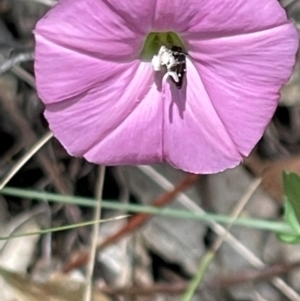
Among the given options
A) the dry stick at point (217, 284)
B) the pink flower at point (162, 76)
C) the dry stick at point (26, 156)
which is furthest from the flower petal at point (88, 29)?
the dry stick at point (217, 284)

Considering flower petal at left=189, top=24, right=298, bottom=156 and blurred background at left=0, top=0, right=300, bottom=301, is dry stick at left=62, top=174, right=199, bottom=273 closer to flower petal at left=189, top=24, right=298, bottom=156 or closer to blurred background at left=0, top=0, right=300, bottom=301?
blurred background at left=0, top=0, right=300, bottom=301

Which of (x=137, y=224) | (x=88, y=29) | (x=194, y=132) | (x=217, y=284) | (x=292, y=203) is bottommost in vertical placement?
(x=217, y=284)

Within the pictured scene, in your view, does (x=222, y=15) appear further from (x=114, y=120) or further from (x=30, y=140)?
(x=30, y=140)

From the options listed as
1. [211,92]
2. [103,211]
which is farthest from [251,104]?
[103,211]

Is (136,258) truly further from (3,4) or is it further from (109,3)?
(109,3)

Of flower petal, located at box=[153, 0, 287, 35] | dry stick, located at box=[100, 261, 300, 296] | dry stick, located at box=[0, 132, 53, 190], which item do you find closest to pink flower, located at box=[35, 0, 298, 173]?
flower petal, located at box=[153, 0, 287, 35]

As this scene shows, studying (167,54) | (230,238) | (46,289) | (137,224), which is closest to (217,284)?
(230,238)
